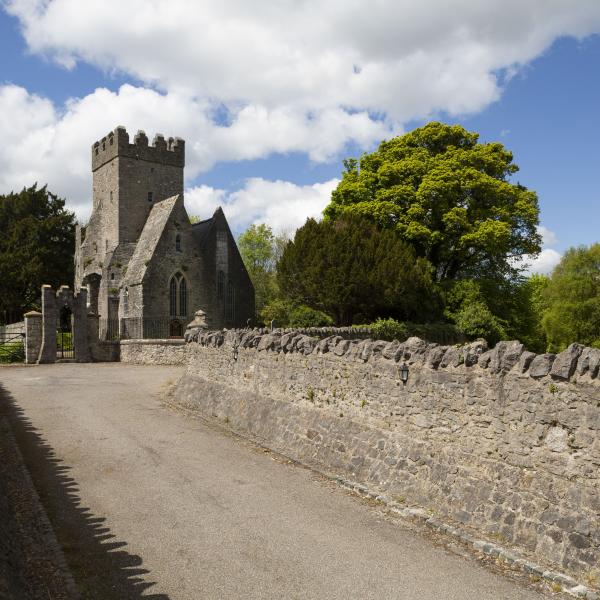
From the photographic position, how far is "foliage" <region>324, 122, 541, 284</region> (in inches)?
1286

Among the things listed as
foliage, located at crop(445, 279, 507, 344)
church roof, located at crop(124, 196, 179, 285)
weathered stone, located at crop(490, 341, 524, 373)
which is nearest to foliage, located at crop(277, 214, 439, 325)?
foliage, located at crop(445, 279, 507, 344)

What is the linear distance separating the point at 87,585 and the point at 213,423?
28.9 ft

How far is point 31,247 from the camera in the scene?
174ft

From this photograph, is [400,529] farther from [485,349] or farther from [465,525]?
[485,349]

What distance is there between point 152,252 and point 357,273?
14.7 m

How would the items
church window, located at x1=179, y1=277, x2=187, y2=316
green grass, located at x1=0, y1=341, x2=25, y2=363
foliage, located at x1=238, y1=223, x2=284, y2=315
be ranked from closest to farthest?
green grass, located at x1=0, y1=341, x2=25, y2=363
church window, located at x1=179, y1=277, x2=187, y2=316
foliage, located at x1=238, y1=223, x2=284, y2=315

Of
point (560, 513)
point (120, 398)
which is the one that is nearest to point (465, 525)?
point (560, 513)

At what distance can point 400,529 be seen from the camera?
775 cm

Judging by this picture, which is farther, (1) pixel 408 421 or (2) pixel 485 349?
(1) pixel 408 421

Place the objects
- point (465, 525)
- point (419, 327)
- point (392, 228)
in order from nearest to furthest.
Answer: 1. point (465, 525)
2. point (419, 327)
3. point (392, 228)

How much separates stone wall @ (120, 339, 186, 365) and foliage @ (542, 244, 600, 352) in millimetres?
28824

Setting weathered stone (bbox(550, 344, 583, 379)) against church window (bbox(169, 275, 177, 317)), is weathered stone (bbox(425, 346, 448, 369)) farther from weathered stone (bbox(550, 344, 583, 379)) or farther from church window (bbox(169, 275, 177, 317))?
church window (bbox(169, 275, 177, 317))

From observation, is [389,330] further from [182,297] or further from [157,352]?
[182,297]

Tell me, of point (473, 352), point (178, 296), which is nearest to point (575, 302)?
point (178, 296)
